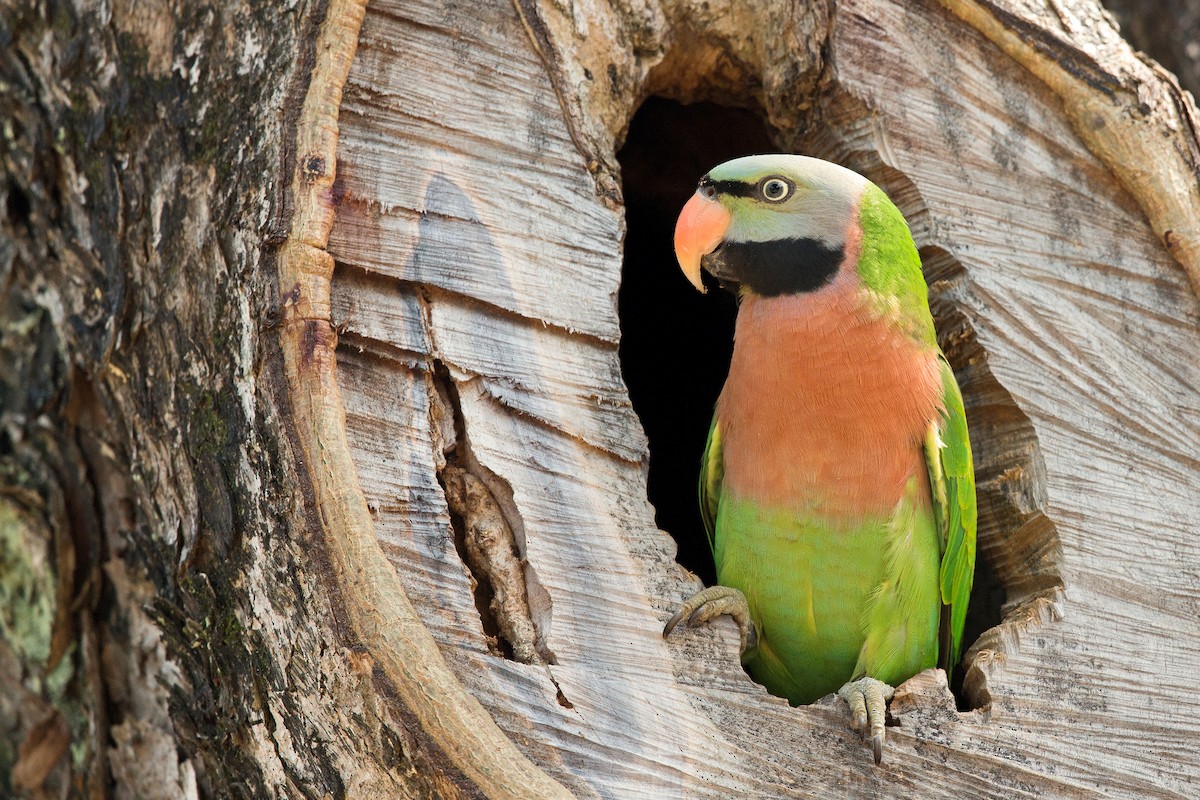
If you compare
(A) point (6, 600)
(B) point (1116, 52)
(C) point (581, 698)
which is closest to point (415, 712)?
(C) point (581, 698)

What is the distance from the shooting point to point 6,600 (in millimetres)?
1922

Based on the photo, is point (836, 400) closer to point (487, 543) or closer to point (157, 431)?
point (487, 543)

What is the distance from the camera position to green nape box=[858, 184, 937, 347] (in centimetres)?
273

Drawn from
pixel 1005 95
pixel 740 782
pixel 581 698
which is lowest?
pixel 740 782

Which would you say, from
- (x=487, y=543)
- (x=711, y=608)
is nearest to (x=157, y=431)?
(x=487, y=543)

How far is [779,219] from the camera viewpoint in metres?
2.76

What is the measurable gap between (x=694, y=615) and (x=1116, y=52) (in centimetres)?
213

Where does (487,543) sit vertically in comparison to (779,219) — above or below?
below

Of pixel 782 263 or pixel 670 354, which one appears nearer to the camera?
pixel 782 263

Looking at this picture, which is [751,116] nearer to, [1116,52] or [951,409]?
[1116,52]

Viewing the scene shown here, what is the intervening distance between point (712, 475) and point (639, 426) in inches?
26.5

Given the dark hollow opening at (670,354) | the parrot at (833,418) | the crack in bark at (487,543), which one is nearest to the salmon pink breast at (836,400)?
the parrot at (833,418)

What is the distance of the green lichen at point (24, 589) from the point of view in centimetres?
192

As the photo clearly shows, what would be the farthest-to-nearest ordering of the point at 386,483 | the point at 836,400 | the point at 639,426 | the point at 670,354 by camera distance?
the point at 670,354, the point at 836,400, the point at 639,426, the point at 386,483
